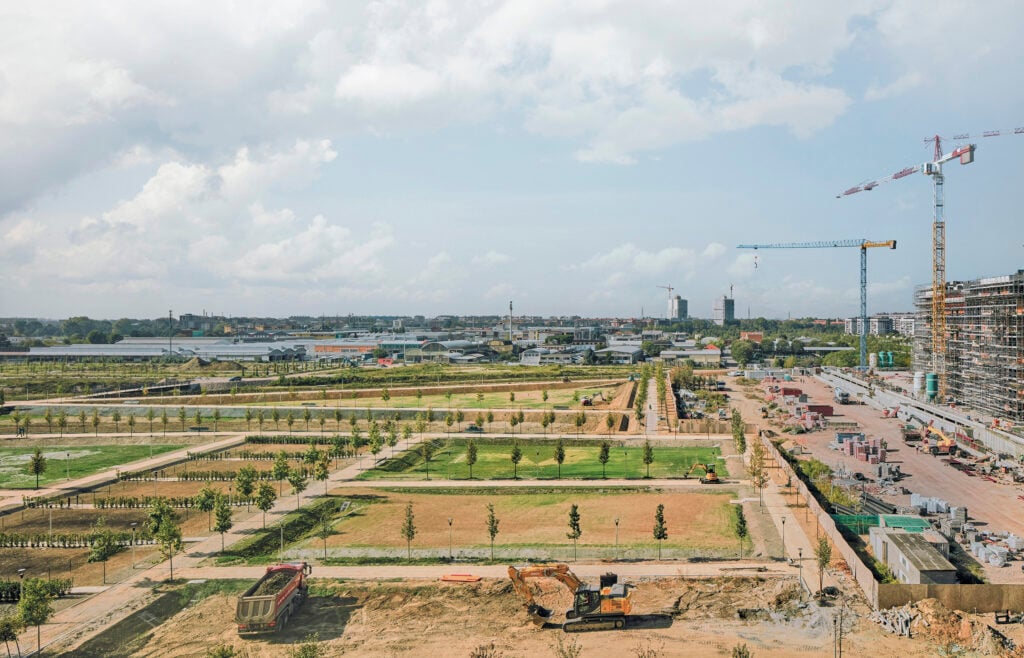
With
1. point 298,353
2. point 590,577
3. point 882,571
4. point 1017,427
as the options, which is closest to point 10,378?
point 298,353

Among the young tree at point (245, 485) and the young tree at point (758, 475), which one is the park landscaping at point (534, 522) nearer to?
the young tree at point (758, 475)

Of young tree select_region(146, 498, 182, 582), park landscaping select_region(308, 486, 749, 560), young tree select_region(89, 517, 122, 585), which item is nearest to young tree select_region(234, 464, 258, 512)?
park landscaping select_region(308, 486, 749, 560)

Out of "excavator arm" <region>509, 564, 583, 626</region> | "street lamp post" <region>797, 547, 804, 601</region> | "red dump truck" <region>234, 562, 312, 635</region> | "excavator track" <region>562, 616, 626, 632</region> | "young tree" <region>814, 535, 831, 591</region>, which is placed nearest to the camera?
"red dump truck" <region>234, 562, 312, 635</region>

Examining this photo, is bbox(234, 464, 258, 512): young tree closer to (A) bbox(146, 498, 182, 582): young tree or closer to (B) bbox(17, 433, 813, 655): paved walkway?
(B) bbox(17, 433, 813, 655): paved walkway

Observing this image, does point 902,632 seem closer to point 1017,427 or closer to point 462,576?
point 462,576

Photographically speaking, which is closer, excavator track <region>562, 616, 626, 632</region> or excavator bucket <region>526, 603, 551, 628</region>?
excavator track <region>562, 616, 626, 632</region>

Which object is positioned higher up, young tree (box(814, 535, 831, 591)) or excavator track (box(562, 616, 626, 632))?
young tree (box(814, 535, 831, 591))

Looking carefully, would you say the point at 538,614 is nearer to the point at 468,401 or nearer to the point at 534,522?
the point at 534,522
